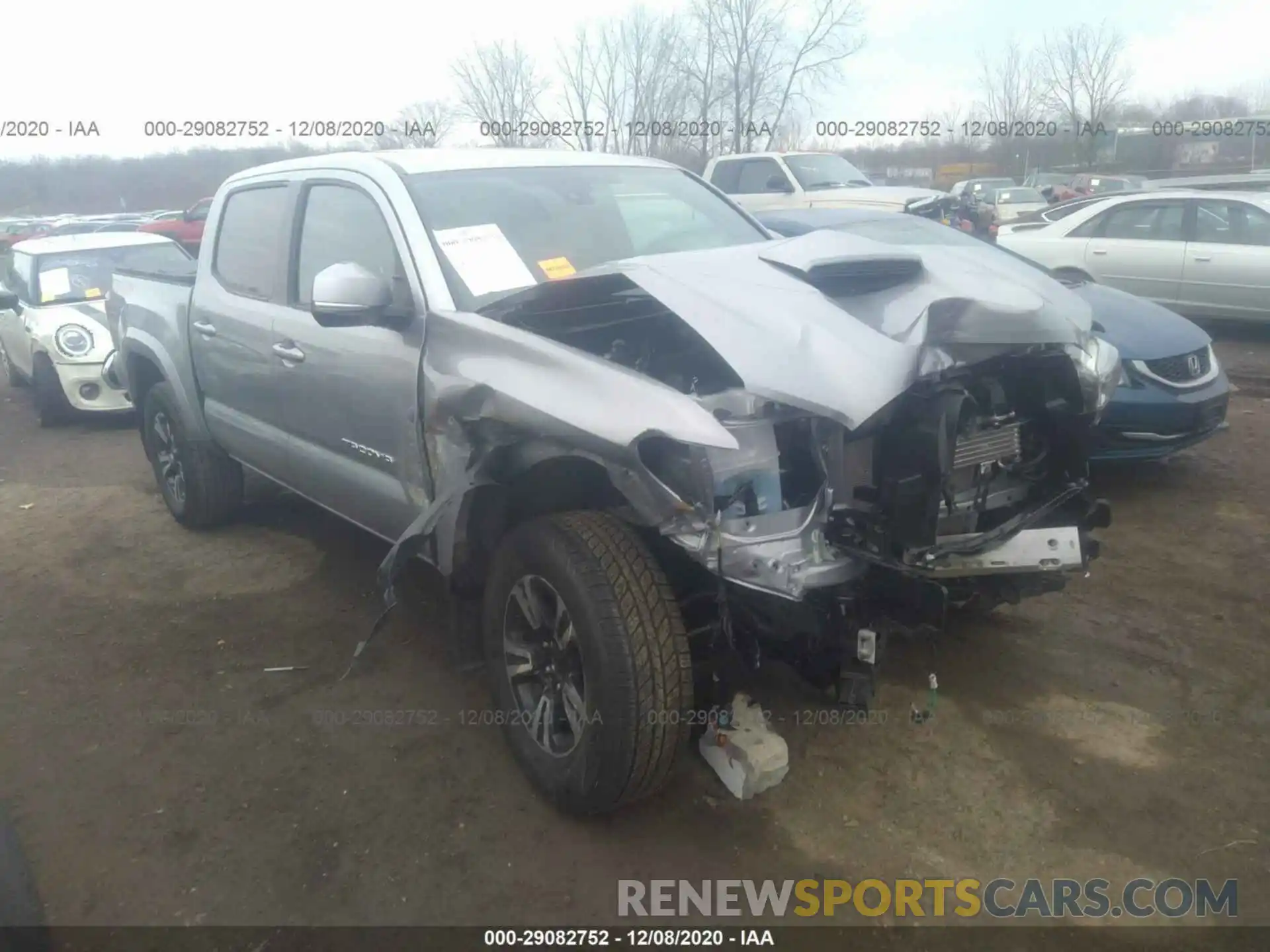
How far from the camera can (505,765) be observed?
3080 millimetres

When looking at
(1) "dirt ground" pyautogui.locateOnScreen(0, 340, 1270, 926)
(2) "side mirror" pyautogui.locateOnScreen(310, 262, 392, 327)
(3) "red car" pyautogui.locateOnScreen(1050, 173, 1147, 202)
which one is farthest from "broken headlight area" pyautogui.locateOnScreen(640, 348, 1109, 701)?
(3) "red car" pyautogui.locateOnScreen(1050, 173, 1147, 202)

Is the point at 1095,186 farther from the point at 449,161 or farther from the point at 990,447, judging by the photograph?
the point at 990,447

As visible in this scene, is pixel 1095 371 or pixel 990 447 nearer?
pixel 990 447

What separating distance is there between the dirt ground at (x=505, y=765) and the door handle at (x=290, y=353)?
119cm

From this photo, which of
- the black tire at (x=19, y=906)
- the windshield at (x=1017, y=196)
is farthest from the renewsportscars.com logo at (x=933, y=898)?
the windshield at (x=1017, y=196)

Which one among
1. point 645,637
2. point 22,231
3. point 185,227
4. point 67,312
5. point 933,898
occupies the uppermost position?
point 22,231

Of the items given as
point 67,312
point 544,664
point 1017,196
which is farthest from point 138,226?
point 544,664

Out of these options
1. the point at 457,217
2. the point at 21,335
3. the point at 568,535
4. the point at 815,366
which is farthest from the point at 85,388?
the point at 815,366

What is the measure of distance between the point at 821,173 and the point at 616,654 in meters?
11.5

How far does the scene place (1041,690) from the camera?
133 inches

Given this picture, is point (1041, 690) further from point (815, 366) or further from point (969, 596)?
point (815, 366)

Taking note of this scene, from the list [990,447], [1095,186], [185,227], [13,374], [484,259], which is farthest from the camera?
[1095,186]

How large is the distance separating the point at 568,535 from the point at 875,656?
92 cm

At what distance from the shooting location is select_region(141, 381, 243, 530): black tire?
5074 millimetres
